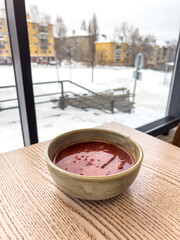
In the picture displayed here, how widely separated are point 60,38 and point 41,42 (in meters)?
0.18

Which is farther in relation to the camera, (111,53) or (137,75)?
(137,75)

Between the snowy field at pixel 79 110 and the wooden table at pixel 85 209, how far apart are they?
0.86 metres

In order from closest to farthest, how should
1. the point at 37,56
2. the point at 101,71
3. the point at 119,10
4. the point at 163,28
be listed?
the point at 37,56 → the point at 119,10 → the point at 101,71 → the point at 163,28

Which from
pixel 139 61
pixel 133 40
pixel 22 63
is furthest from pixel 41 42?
pixel 139 61

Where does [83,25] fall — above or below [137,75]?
above

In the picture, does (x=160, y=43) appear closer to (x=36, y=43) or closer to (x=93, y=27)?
(x=93, y=27)

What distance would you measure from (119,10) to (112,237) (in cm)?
179

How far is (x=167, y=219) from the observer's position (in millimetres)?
398

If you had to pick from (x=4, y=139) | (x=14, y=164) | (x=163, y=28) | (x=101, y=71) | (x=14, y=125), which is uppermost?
(x=163, y=28)

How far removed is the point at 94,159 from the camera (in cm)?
49

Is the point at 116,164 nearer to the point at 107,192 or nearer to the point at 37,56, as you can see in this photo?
the point at 107,192

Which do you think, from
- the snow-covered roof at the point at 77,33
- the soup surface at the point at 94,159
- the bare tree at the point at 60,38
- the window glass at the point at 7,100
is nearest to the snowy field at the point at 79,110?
the window glass at the point at 7,100

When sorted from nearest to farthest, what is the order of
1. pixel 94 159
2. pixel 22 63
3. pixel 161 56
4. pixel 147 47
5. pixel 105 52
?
pixel 94 159 → pixel 22 63 → pixel 105 52 → pixel 147 47 → pixel 161 56

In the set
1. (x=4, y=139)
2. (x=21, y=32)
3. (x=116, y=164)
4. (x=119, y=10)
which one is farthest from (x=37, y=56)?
(x=116, y=164)
